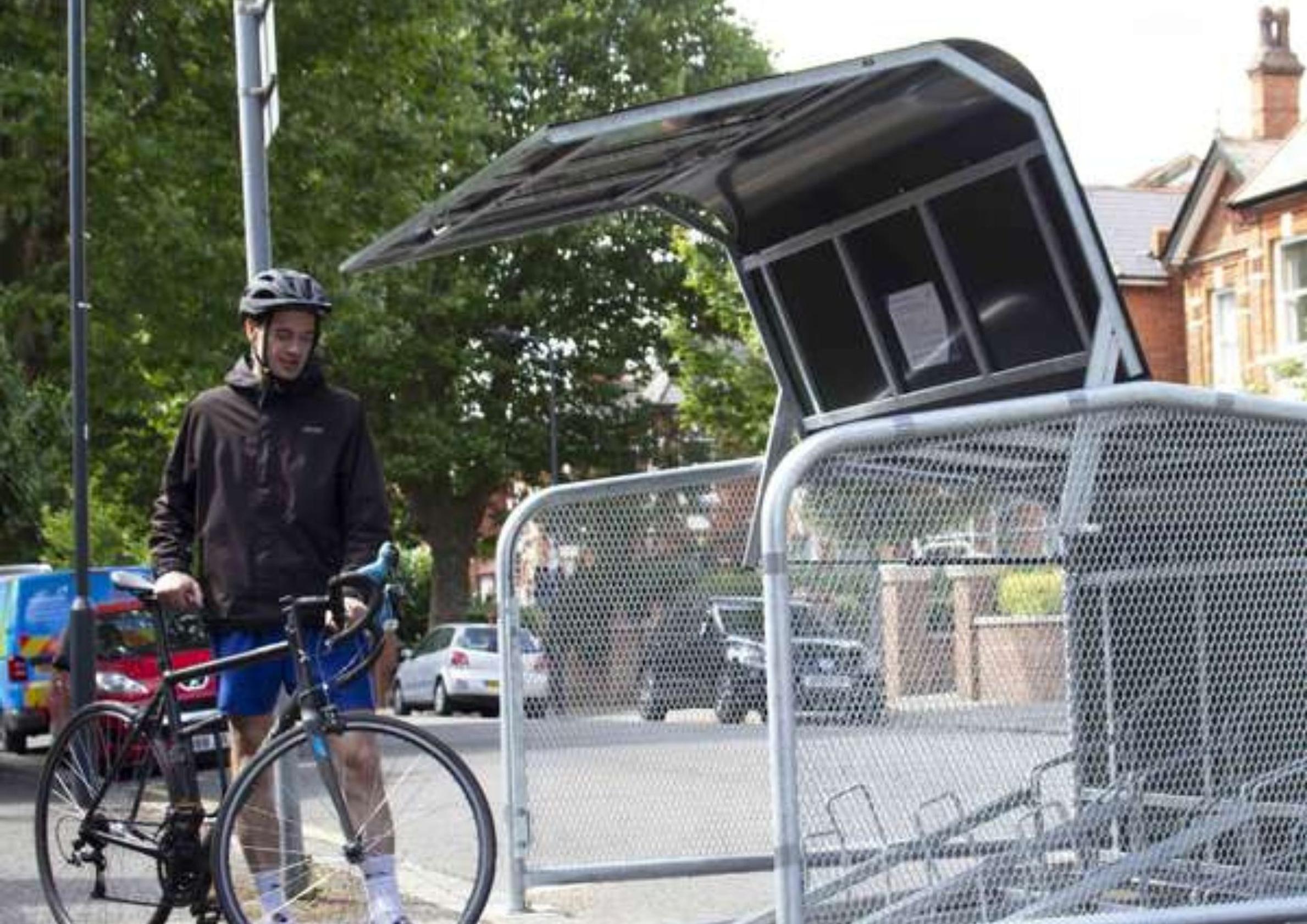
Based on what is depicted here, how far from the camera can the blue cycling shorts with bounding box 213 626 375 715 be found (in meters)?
6.04

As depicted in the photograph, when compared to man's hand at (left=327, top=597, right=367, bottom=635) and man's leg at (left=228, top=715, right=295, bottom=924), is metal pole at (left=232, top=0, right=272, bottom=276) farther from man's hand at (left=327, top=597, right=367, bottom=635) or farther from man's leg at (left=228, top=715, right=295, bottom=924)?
man's leg at (left=228, top=715, right=295, bottom=924)

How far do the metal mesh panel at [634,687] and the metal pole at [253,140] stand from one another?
9.82 ft

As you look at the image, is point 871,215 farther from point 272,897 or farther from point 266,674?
point 272,897

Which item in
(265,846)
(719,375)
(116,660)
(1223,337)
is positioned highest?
(1223,337)

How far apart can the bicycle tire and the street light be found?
122 feet

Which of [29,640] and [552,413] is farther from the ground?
[552,413]

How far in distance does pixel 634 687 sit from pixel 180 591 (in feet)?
5.02

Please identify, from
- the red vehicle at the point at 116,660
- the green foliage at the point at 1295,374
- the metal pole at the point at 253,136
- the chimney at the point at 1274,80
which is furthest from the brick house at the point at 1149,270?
the metal pole at the point at 253,136

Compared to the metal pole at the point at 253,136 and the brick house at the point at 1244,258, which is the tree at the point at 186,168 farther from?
the brick house at the point at 1244,258

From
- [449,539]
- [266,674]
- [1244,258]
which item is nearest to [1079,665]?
[266,674]

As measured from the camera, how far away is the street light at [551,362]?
146 ft

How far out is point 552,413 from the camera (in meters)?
44.8

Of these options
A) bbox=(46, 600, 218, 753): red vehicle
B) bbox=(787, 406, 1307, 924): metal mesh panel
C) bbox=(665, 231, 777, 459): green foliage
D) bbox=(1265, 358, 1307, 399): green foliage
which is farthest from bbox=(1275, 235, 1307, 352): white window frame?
bbox=(787, 406, 1307, 924): metal mesh panel

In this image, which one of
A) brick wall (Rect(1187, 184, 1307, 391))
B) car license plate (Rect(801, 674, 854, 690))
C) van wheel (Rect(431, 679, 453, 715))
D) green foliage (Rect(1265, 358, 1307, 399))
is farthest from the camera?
brick wall (Rect(1187, 184, 1307, 391))
